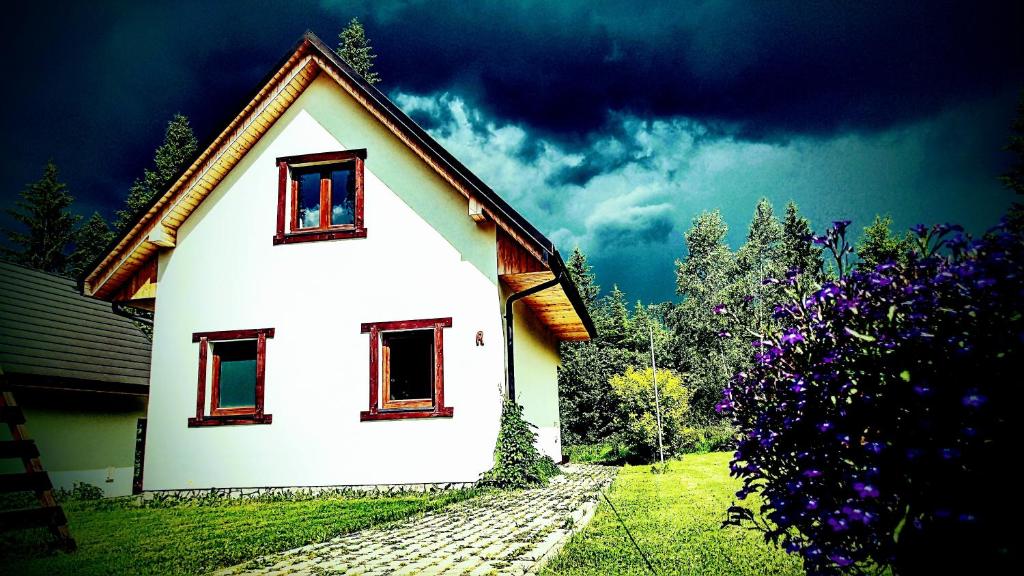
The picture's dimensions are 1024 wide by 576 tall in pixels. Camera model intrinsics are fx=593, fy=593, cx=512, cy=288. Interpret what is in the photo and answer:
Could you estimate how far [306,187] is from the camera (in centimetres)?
1091

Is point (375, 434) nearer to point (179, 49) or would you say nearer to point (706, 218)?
point (179, 49)

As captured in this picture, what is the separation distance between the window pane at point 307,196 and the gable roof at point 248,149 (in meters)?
1.16

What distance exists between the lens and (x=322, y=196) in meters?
10.7

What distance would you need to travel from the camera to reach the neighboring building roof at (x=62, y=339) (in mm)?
11828

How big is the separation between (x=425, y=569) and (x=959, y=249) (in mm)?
3509

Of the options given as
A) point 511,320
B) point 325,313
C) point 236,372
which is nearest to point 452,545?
point 511,320

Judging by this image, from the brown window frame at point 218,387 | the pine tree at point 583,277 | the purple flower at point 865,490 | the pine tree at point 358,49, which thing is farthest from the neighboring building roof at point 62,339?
the pine tree at point 583,277

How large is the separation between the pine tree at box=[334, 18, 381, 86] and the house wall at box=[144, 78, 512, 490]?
47.8 ft

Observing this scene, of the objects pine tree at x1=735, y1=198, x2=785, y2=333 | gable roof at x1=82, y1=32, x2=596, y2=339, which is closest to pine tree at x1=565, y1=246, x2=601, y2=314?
pine tree at x1=735, y1=198, x2=785, y2=333

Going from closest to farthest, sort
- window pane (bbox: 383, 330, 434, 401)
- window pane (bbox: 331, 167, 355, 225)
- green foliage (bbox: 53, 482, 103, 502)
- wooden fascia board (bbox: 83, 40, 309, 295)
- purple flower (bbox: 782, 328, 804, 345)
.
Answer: purple flower (bbox: 782, 328, 804, 345)
window pane (bbox: 383, 330, 434, 401)
wooden fascia board (bbox: 83, 40, 309, 295)
window pane (bbox: 331, 167, 355, 225)
green foliage (bbox: 53, 482, 103, 502)

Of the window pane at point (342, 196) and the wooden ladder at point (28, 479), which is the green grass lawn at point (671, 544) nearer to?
the wooden ladder at point (28, 479)

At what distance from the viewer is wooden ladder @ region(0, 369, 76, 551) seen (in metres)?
4.55

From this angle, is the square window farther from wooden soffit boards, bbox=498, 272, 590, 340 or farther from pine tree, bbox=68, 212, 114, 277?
pine tree, bbox=68, 212, 114, 277

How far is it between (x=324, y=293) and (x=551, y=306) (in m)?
4.77
